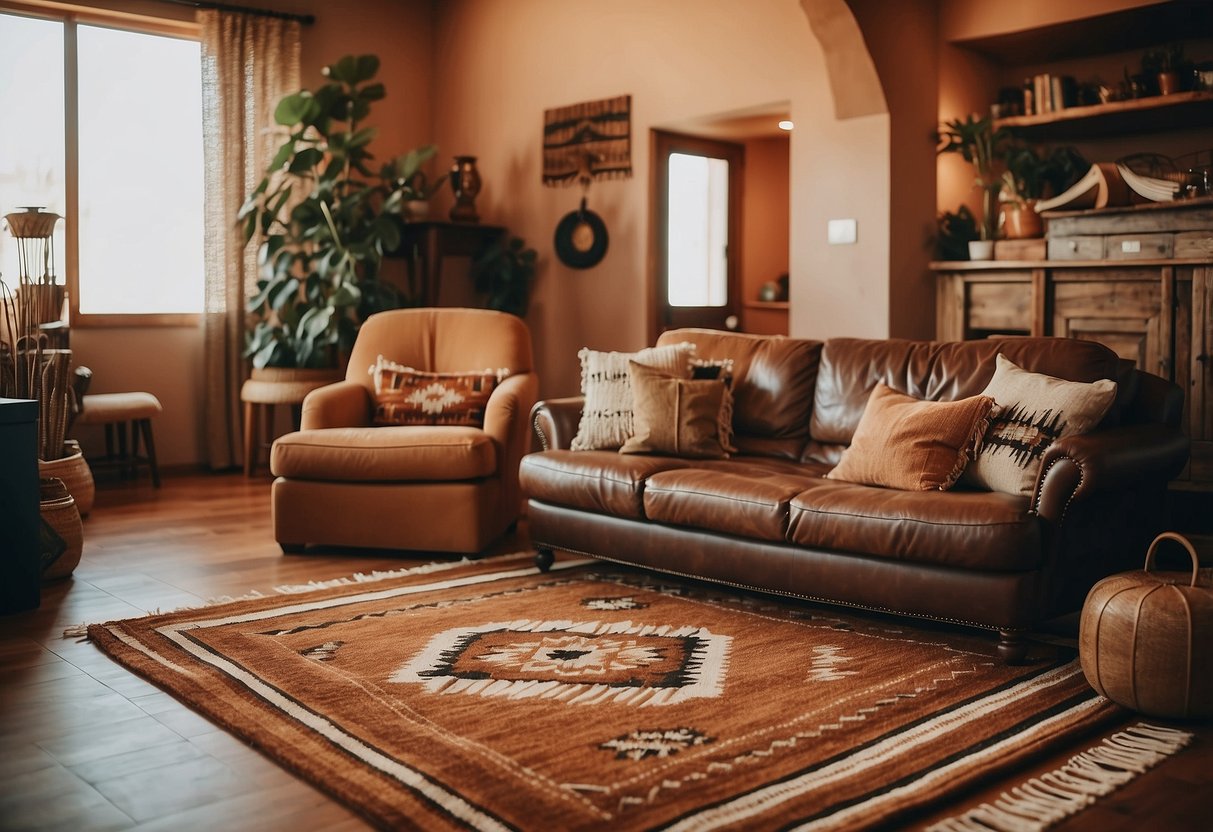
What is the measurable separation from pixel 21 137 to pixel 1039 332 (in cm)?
513

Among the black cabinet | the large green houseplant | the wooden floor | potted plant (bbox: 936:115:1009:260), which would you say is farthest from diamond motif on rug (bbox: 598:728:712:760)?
the large green houseplant

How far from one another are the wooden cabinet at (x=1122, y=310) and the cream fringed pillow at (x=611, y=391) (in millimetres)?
1748

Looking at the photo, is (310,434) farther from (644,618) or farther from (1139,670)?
(1139,670)

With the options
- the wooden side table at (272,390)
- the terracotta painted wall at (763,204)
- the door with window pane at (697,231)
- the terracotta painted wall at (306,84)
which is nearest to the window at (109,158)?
the terracotta painted wall at (306,84)

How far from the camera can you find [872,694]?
110 inches

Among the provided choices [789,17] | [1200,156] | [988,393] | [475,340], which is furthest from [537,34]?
[988,393]

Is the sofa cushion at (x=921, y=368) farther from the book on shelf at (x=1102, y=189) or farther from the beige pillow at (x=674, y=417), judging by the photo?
the book on shelf at (x=1102, y=189)

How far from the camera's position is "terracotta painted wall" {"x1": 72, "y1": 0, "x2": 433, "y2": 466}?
6.41 m

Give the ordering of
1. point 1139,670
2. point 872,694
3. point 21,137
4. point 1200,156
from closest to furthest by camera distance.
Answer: point 1139,670
point 872,694
point 1200,156
point 21,137

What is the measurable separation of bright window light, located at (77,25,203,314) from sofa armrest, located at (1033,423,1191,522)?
202 inches

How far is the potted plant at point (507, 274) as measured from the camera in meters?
6.81

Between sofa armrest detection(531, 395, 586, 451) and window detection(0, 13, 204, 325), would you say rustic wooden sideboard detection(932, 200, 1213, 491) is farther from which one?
window detection(0, 13, 204, 325)

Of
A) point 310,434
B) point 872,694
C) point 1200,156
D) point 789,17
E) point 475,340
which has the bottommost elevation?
point 872,694

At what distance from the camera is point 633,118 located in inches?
248
